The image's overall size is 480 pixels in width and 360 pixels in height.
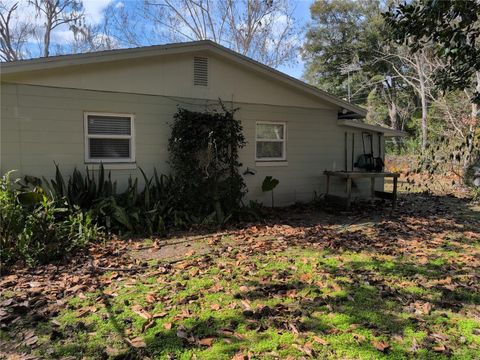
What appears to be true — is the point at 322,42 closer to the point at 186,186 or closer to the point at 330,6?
the point at 330,6

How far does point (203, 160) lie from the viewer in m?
Answer: 7.96

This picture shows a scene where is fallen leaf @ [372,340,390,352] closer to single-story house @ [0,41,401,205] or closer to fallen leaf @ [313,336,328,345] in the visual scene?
fallen leaf @ [313,336,328,345]

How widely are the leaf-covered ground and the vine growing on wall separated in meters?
1.33

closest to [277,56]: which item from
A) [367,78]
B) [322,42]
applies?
[322,42]

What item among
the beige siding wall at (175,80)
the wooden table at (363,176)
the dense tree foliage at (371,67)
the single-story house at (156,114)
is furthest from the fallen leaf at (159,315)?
the dense tree foliage at (371,67)

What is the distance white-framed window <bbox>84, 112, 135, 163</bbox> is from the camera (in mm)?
7441

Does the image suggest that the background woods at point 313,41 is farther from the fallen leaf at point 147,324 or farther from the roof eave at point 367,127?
the fallen leaf at point 147,324

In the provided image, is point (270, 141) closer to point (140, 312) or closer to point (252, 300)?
point (252, 300)

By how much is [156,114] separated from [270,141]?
Result: 299cm

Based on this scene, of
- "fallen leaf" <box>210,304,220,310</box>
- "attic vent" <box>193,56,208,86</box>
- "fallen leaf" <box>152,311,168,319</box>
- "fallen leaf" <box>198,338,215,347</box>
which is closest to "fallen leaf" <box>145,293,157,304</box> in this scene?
"fallen leaf" <box>152,311,168,319</box>

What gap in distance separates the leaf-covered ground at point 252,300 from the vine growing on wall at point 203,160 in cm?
133

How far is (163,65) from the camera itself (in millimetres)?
8016

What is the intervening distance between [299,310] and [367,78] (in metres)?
26.4

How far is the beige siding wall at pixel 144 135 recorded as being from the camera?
677cm
